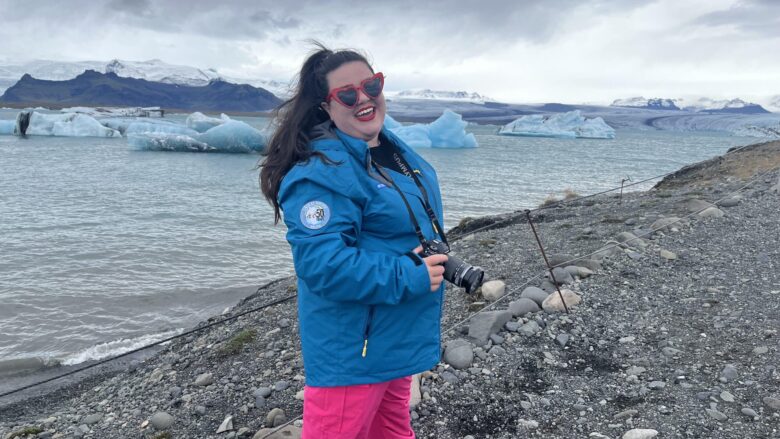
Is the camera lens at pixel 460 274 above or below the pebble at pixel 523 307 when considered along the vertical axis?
above

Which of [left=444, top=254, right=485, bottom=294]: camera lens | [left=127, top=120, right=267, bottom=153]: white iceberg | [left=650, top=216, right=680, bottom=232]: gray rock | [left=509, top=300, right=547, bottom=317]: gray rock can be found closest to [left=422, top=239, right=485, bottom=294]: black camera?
[left=444, top=254, right=485, bottom=294]: camera lens

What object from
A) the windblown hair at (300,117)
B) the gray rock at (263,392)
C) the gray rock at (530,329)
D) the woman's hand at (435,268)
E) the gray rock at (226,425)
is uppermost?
the windblown hair at (300,117)

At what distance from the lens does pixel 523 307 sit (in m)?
4.64

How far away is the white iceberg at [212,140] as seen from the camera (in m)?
35.7

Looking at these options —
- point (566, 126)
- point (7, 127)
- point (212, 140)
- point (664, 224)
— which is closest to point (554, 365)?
point (664, 224)

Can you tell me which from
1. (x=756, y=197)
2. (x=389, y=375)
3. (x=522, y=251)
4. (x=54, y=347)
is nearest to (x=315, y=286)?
(x=389, y=375)

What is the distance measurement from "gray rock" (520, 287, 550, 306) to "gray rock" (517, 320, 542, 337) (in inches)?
17.0

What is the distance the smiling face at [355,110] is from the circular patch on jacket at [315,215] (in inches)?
13.8

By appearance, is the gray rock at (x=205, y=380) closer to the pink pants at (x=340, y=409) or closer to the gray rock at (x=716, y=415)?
the pink pants at (x=340, y=409)

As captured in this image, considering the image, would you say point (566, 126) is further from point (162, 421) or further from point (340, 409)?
point (340, 409)

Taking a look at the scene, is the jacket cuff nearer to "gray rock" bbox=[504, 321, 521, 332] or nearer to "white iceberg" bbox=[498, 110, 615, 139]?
"gray rock" bbox=[504, 321, 521, 332]

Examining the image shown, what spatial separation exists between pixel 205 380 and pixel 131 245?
28.9 ft

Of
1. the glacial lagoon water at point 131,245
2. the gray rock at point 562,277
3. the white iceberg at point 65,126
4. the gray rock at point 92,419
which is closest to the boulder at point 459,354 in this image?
the gray rock at point 562,277

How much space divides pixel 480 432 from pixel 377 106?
205 cm
